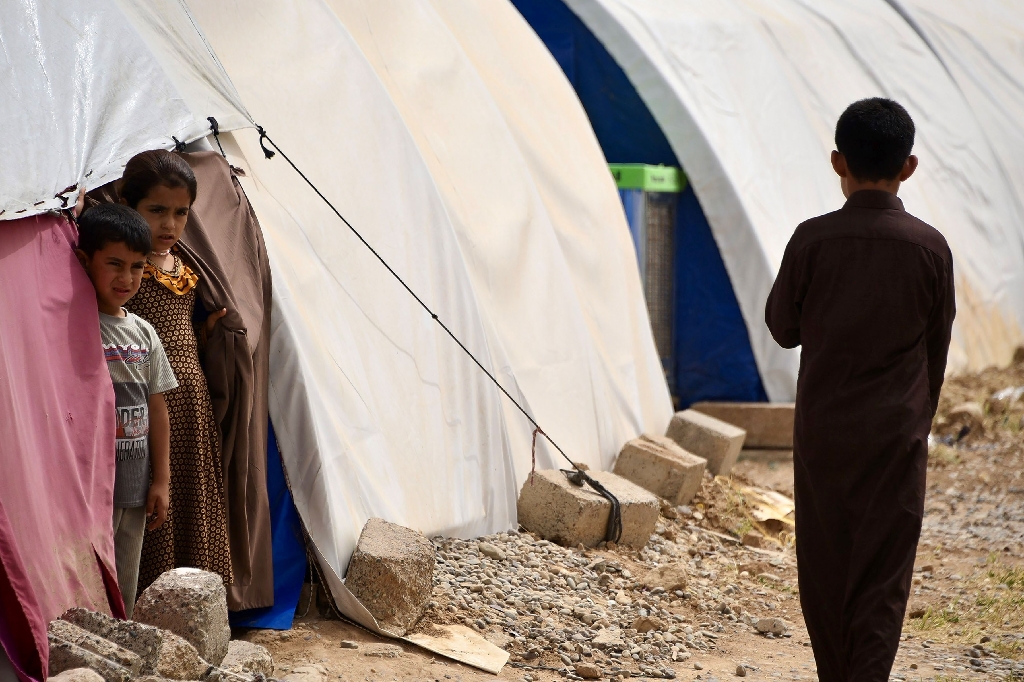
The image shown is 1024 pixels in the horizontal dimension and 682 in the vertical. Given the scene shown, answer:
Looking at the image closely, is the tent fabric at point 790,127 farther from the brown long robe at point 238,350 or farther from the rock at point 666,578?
the brown long robe at point 238,350

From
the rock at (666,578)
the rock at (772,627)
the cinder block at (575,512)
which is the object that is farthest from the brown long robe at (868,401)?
the cinder block at (575,512)

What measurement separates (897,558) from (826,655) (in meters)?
0.36

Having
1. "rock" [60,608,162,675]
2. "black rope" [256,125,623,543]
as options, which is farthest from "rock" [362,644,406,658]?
"black rope" [256,125,623,543]

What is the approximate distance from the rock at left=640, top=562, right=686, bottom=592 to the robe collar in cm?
253

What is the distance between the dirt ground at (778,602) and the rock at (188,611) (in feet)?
1.15

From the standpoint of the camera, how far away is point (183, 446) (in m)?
4.15

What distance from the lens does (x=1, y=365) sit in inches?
137

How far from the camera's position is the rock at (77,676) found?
3.15 meters

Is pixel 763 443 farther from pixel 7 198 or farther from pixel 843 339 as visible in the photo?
pixel 7 198

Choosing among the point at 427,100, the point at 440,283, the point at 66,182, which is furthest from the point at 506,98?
the point at 66,182

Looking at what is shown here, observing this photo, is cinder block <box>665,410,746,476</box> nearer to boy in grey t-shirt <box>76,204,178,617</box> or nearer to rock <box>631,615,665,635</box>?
rock <box>631,615,665,635</box>

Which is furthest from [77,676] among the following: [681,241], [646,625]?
[681,241]

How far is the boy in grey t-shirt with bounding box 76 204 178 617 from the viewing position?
376 cm

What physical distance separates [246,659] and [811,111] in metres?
8.12
